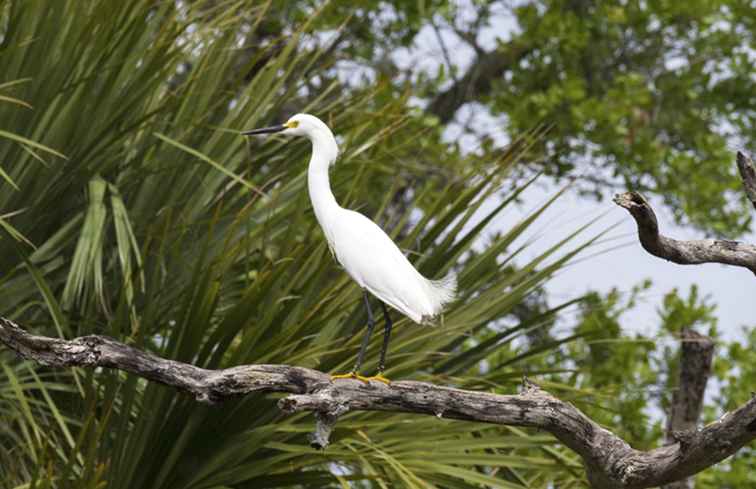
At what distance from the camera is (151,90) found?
3.97m

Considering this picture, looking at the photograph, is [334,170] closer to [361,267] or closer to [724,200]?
[361,267]

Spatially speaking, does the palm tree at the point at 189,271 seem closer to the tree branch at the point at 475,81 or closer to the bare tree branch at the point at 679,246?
the bare tree branch at the point at 679,246

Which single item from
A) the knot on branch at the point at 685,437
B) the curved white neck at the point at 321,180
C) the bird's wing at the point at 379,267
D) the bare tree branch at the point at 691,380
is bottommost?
the knot on branch at the point at 685,437

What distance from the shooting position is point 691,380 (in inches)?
161

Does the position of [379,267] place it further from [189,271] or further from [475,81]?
[475,81]

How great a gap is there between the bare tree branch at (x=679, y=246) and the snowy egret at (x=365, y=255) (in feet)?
1.78

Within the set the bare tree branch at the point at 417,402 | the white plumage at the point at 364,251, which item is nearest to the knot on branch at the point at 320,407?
the bare tree branch at the point at 417,402

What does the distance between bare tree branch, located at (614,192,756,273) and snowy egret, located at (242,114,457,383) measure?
54 cm

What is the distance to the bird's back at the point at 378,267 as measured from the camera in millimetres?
2803

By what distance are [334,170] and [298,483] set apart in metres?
1.06

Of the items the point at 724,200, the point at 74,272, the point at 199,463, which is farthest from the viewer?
the point at 724,200

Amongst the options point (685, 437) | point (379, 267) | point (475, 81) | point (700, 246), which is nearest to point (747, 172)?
point (700, 246)

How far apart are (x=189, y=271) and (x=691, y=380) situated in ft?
4.88

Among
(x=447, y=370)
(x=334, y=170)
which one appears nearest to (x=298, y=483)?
(x=447, y=370)
